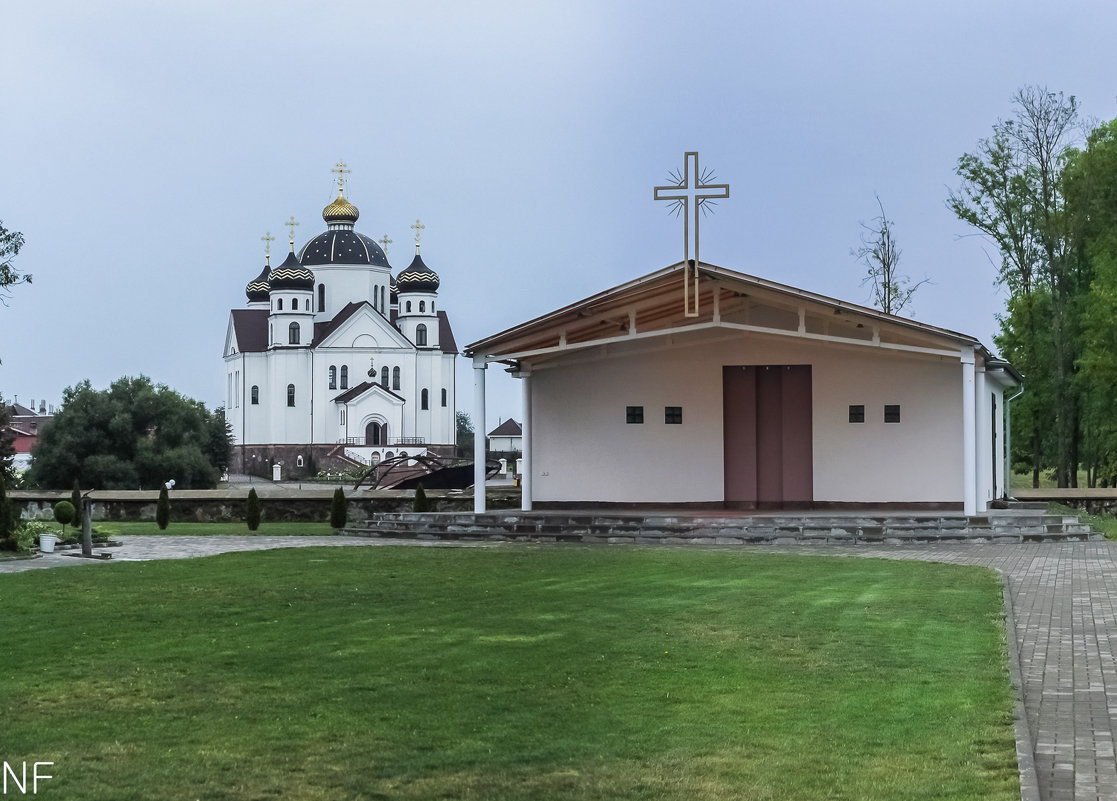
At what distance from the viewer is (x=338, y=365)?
93.6 m

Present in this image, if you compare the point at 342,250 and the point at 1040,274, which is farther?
the point at 342,250

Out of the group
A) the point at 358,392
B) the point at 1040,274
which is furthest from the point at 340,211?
the point at 1040,274

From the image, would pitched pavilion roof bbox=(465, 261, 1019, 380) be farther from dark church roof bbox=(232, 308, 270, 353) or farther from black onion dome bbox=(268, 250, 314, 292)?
dark church roof bbox=(232, 308, 270, 353)

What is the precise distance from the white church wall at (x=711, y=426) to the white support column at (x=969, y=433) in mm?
1361

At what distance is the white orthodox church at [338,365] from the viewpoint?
3625 inches

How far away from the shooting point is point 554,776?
6305mm

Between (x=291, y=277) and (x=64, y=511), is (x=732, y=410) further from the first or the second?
(x=291, y=277)

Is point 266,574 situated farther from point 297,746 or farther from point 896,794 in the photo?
point 896,794

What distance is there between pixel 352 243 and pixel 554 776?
9308 centimetres

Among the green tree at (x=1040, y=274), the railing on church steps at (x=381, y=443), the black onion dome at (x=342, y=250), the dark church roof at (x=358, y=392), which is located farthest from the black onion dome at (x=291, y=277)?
the green tree at (x=1040, y=274)

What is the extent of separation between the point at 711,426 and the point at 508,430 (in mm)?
98201

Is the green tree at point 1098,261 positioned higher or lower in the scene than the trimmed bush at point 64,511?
higher

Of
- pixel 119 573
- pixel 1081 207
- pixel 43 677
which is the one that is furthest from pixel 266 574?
pixel 1081 207

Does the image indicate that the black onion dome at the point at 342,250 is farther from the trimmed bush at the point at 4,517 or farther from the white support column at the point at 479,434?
the trimmed bush at the point at 4,517
